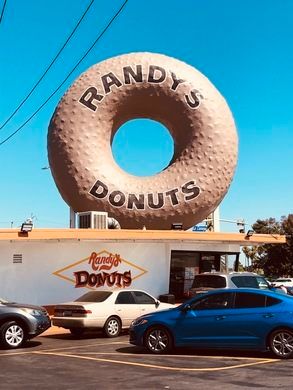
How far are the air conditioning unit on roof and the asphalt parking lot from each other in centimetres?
689

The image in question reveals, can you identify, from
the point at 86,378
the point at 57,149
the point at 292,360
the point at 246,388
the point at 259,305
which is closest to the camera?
the point at 246,388

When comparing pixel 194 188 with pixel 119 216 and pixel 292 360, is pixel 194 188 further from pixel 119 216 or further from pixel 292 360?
pixel 292 360

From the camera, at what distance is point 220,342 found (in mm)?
11297

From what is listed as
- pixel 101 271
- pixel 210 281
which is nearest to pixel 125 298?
pixel 210 281

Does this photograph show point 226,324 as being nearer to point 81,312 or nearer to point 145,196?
point 81,312

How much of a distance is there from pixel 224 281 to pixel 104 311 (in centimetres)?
416

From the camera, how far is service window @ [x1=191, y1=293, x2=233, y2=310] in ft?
38.3

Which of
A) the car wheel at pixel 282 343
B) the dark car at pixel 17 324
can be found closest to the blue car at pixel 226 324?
the car wheel at pixel 282 343

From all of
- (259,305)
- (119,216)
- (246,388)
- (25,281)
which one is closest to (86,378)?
(246,388)

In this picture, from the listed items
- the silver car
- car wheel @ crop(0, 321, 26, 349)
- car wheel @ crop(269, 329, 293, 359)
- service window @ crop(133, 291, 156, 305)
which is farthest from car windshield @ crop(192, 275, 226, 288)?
car wheel @ crop(0, 321, 26, 349)

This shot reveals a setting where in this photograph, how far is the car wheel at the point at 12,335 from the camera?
42.8 ft

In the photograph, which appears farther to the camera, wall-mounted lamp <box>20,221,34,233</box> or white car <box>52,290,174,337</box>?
wall-mounted lamp <box>20,221,34,233</box>

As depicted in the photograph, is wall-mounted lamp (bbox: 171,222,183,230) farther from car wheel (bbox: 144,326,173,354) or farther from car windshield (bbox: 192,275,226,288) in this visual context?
car wheel (bbox: 144,326,173,354)

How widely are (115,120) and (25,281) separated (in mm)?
6859
